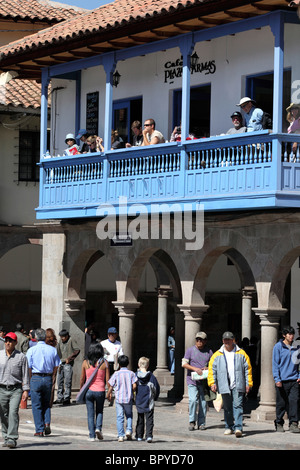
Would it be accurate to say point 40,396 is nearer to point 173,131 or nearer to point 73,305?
point 173,131

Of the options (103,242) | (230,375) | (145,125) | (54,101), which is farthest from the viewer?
(54,101)

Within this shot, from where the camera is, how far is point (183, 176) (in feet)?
74.3

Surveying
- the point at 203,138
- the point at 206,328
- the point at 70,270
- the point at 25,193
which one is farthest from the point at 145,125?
the point at 206,328

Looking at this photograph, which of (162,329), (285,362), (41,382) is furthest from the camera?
(162,329)

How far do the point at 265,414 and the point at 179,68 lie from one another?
275 inches

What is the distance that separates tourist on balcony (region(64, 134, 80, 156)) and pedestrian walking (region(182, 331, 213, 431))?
22.0 ft

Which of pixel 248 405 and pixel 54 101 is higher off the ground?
pixel 54 101

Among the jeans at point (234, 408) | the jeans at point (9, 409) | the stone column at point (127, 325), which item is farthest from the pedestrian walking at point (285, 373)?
the stone column at point (127, 325)

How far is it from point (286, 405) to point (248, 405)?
425 centimetres

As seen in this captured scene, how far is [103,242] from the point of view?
85.7 feet

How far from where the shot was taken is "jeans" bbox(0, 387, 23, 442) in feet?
58.1

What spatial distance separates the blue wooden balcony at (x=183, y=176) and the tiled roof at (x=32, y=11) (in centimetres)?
941

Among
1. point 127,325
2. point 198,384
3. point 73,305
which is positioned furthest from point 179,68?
point 198,384

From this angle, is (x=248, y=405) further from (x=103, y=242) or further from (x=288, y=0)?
(x=288, y=0)
